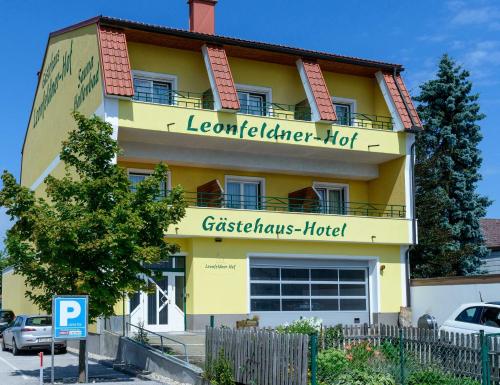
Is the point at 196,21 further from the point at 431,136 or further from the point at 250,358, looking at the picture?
the point at 250,358

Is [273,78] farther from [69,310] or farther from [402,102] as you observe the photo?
[69,310]

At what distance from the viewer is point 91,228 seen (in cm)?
1850

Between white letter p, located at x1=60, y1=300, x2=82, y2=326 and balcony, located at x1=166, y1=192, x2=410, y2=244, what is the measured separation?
9657 millimetres

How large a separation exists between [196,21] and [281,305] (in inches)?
503

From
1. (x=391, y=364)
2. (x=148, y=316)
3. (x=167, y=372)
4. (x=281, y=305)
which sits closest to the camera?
(x=391, y=364)

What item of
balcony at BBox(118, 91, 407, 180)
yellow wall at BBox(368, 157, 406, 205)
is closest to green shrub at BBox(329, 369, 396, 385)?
balcony at BBox(118, 91, 407, 180)

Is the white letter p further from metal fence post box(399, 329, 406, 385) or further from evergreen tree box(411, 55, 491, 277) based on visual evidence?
evergreen tree box(411, 55, 491, 277)

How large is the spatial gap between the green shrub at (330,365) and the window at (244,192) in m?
16.8

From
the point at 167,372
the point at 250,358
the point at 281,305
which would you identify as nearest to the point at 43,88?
the point at 281,305

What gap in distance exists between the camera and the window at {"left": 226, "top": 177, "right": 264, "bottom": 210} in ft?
101

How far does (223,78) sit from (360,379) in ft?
56.1

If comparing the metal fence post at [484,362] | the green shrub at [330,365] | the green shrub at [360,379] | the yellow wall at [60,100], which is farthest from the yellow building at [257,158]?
the metal fence post at [484,362]

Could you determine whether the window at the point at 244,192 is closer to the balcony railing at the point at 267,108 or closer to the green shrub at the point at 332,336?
the balcony railing at the point at 267,108

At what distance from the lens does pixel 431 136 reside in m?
37.8
